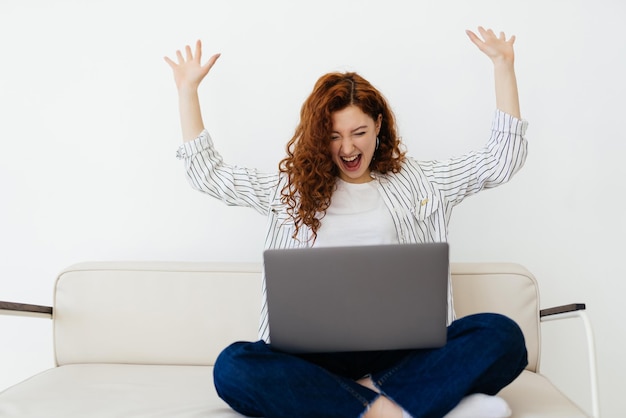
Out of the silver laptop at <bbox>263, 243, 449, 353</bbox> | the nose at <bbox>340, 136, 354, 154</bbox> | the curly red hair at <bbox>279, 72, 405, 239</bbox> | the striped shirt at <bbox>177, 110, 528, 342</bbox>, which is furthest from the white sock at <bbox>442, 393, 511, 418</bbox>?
the nose at <bbox>340, 136, 354, 154</bbox>

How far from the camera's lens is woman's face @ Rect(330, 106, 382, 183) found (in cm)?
217

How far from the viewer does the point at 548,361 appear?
9.26 feet

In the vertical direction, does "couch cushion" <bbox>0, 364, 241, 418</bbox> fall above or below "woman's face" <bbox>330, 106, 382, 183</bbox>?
below

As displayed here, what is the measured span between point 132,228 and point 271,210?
0.78 meters

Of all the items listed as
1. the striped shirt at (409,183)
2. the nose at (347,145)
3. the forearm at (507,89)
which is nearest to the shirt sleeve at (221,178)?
the striped shirt at (409,183)

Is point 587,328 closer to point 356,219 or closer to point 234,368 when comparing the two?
point 356,219

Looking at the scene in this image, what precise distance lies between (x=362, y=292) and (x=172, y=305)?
3.11 feet

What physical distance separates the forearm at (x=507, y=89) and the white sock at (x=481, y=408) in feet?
2.84

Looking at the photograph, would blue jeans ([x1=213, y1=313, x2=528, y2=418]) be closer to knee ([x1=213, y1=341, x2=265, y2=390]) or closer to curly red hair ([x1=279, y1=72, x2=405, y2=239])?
knee ([x1=213, y1=341, x2=265, y2=390])

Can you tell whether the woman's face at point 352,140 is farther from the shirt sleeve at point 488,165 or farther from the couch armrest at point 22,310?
the couch armrest at point 22,310

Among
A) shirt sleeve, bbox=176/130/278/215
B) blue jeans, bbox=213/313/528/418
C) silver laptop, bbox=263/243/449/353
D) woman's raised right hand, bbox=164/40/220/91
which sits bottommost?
blue jeans, bbox=213/313/528/418

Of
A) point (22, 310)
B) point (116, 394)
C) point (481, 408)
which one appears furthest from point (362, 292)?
point (22, 310)

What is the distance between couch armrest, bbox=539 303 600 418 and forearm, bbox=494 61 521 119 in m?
0.59

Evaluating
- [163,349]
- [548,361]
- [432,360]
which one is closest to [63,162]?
[163,349]
